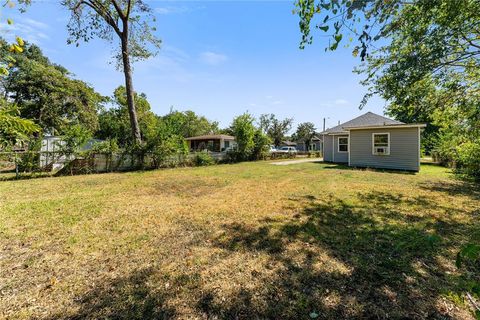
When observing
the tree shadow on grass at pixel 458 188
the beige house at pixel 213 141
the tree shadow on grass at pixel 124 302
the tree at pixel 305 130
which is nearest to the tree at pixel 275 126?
the tree at pixel 305 130

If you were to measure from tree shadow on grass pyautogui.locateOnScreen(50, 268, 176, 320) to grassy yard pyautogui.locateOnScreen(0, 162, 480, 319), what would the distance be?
12mm

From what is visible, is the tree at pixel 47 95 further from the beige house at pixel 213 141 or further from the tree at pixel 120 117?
the beige house at pixel 213 141

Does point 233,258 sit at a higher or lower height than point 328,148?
lower

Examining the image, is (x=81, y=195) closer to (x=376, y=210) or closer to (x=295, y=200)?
(x=295, y=200)

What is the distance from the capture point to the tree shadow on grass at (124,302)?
2.03m

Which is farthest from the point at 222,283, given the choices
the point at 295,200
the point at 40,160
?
the point at 40,160

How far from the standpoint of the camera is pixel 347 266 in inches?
110

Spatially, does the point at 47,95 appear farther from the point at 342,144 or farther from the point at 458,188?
the point at 458,188

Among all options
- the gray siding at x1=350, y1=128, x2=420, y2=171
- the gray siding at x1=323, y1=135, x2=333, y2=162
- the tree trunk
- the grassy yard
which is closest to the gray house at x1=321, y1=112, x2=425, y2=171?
the gray siding at x1=350, y1=128, x2=420, y2=171

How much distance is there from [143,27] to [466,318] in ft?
59.5

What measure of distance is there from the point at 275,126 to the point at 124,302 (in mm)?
51713

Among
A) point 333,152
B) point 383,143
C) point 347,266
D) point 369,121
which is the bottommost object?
Result: point 347,266

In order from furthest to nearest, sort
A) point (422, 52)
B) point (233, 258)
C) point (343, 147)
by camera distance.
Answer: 1. point (343, 147)
2. point (422, 52)
3. point (233, 258)

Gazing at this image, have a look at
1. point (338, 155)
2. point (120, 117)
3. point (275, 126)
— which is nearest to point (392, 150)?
point (338, 155)
